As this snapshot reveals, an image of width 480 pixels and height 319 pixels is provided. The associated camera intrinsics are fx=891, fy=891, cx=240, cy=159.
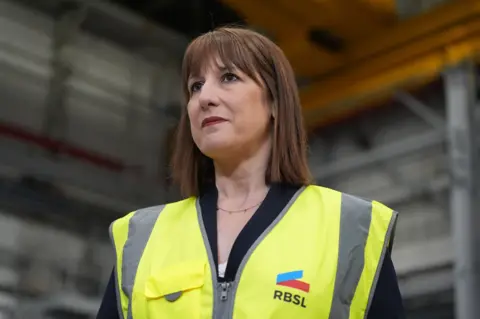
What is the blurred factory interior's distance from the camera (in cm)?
625

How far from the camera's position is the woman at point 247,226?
4.67ft

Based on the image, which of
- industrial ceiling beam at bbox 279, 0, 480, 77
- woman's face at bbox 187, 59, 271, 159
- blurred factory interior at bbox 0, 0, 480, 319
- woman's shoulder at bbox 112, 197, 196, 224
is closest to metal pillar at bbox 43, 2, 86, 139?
blurred factory interior at bbox 0, 0, 480, 319

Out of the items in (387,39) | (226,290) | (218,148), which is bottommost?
(226,290)

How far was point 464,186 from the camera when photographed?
5.95m

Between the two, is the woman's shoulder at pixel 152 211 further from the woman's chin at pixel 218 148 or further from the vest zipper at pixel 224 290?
the vest zipper at pixel 224 290

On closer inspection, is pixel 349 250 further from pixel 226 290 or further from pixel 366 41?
pixel 366 41

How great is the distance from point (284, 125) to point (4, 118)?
5526mm

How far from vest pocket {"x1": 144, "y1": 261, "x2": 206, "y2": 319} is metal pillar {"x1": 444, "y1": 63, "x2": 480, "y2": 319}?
4.48 m

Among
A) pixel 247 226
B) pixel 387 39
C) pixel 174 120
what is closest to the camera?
pixel 247 226

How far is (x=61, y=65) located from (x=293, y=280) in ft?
20.1

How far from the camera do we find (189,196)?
5.59 ft

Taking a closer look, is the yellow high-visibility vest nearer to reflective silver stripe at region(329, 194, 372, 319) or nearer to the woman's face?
reflective silver stripe at region(329, 194, 372, 319)

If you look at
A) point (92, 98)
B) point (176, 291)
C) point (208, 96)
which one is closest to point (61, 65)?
point (92, 98)

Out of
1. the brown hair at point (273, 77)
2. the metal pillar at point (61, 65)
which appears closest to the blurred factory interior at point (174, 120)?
the metal pillar at point (61, 65)
